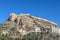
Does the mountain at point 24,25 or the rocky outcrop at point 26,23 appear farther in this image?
the rocky outcrop at point 26,23

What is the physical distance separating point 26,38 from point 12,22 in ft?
110

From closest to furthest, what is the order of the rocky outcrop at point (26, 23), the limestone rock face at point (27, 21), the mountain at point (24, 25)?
the mountain at point (24, 25), the rocky outcrop at point (26, 23), the limestone rock face at point (27, 21)

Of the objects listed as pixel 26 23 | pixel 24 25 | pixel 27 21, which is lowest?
pixel 24 25

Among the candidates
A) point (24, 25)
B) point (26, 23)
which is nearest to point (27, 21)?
point (26, 23)

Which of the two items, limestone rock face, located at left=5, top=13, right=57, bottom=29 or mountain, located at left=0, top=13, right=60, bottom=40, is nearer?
mountain, located at left=0, top=13, right=60, bottom=40

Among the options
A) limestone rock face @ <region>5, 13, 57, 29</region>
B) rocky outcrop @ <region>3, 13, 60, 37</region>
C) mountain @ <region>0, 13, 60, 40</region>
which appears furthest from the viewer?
limestone rock face @ <region>5, 13, 57, 29</region>

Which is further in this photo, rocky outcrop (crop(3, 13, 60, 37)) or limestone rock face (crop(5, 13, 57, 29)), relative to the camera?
limestone rock face (crop(5, 13, 57, 29))

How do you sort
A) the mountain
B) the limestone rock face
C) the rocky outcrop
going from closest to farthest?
the mountain
the rocky outcrop
the limestone rock face

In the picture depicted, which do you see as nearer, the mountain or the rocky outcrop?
the mountain

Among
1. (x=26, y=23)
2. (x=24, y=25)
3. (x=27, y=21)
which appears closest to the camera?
(x=24, y=25)

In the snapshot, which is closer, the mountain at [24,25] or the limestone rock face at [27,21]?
the mountain at [24,25]

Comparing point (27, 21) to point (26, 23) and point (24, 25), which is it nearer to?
point (26, 23)

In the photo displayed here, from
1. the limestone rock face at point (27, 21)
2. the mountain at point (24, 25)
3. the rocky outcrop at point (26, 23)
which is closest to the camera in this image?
the mountain at point (24, 25)

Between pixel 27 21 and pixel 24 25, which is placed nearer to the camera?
pixel 24 25
